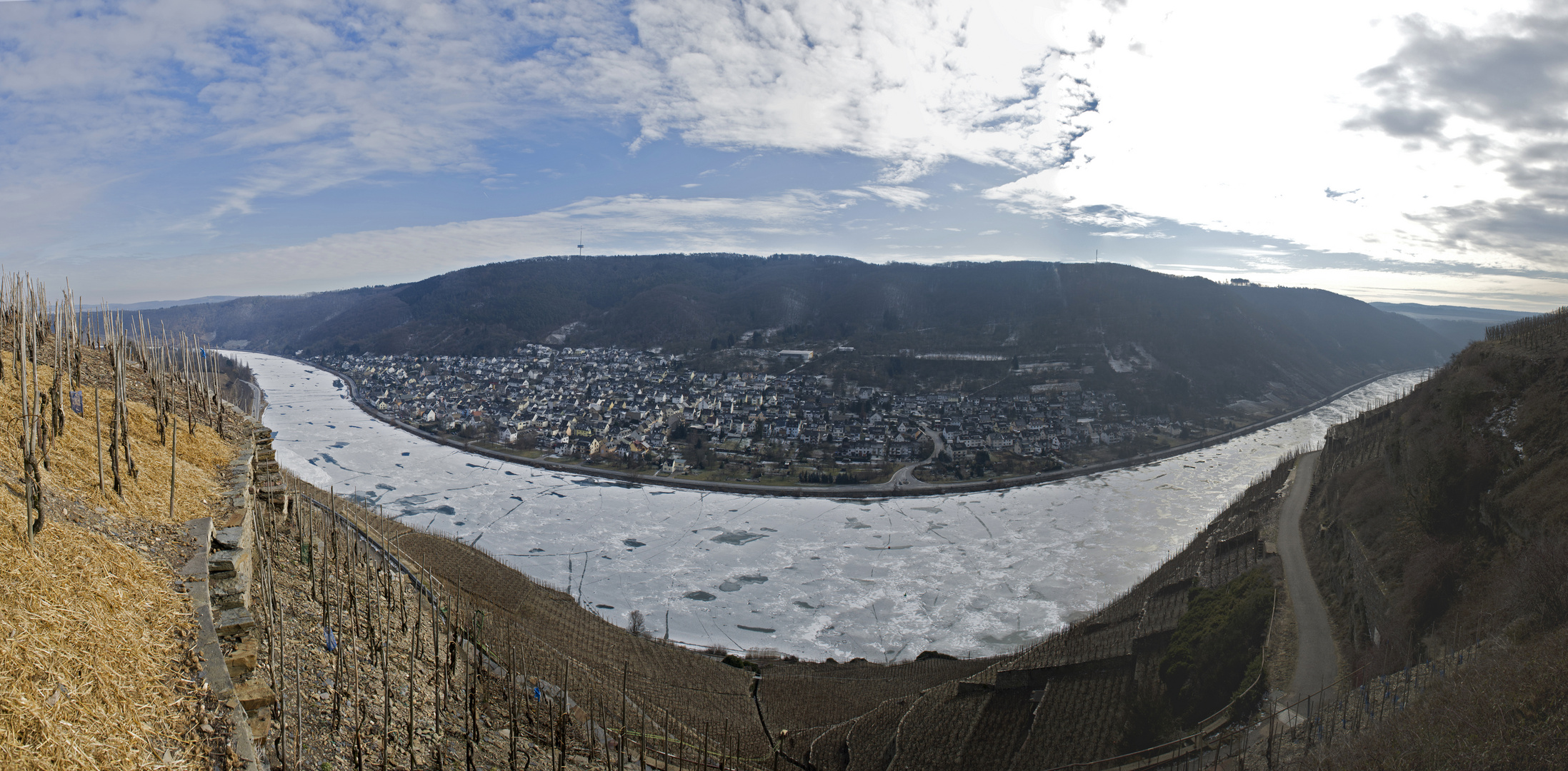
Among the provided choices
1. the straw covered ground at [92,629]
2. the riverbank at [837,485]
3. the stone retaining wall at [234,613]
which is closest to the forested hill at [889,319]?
the riverbank at [837,485]

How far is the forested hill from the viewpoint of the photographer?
2322 inches

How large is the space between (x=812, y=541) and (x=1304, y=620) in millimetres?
14271

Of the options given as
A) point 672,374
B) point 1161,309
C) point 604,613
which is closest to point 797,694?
point 604,613

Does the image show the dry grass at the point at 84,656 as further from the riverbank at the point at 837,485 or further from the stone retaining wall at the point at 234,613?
the riverbank at the point at 837,485

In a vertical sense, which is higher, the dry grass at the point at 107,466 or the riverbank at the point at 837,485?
the dry grass at the point at 107,466

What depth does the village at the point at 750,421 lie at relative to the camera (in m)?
35.8

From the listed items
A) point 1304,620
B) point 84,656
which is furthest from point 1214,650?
point 84,656

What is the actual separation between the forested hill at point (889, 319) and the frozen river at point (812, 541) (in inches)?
896

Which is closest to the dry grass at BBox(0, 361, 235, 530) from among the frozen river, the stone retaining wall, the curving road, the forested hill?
the stone retaining wall

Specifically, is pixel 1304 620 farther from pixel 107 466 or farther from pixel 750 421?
pixel 750 421

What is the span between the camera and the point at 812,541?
78.8ft

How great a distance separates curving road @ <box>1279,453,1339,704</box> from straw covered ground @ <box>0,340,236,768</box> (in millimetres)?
14667

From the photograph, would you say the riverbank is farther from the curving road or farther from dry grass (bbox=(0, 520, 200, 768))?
dry grass (bbox=(0, 520, 200, 768))

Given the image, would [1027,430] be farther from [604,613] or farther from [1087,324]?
[604,613]
